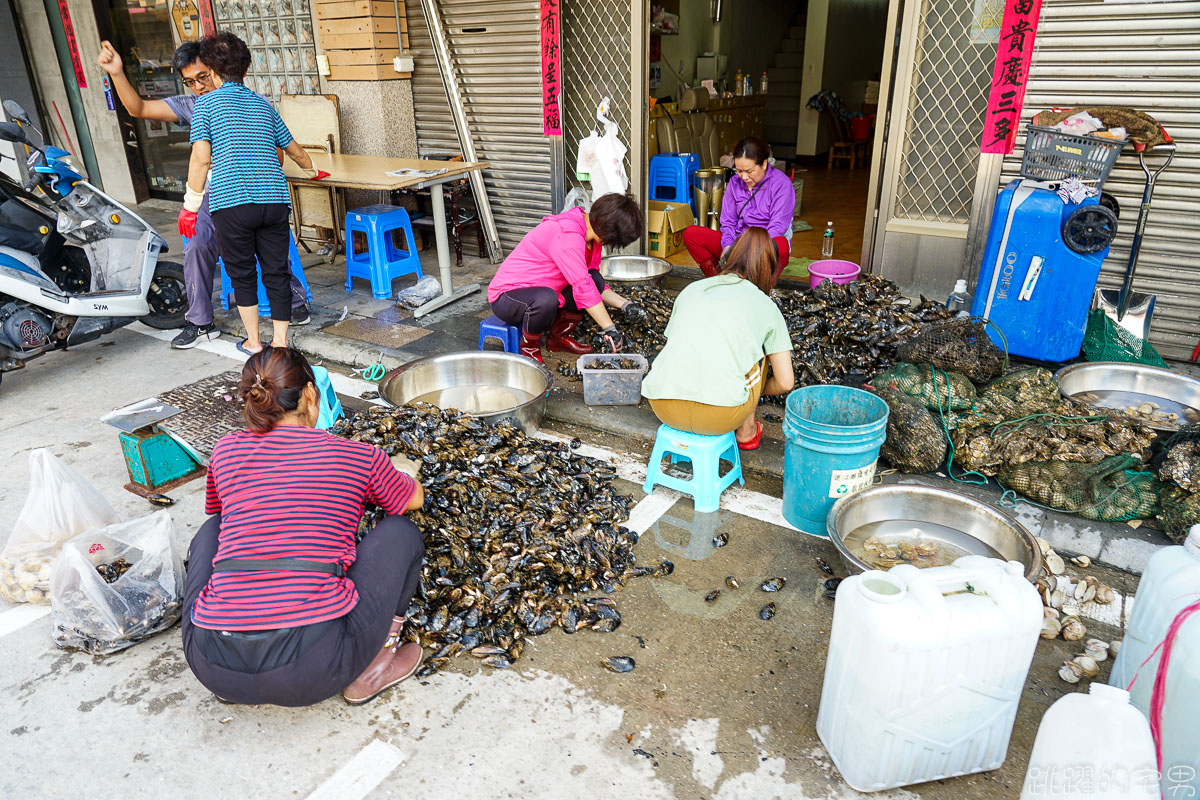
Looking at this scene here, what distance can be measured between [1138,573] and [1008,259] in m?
2.48

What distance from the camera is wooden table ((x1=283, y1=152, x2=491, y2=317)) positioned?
6832mm

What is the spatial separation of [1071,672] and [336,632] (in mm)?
2873

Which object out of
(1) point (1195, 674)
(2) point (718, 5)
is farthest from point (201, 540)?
(2) point (718, 5)

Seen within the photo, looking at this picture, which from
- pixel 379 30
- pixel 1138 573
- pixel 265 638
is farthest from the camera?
pixel 379 30

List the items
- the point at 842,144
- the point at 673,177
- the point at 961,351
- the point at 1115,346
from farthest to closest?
the point at 842,144
the point at 673,177
the point at 1115,346
the point at 961,351

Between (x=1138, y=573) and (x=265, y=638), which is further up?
(x=265, y=638)

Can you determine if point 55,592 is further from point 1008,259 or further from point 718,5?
point 718,5

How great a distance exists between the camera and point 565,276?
→ 5316 millimetres

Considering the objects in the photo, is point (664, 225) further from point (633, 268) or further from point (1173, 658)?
point (1173, 658)

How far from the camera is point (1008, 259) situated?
5348 mm

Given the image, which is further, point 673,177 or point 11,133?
point 673,177

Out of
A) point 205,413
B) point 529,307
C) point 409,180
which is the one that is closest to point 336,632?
point 205,413

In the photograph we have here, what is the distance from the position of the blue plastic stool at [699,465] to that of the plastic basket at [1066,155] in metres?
3.21

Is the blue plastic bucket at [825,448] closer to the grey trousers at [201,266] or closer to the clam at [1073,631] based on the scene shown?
A: the clam at [1073,631]
